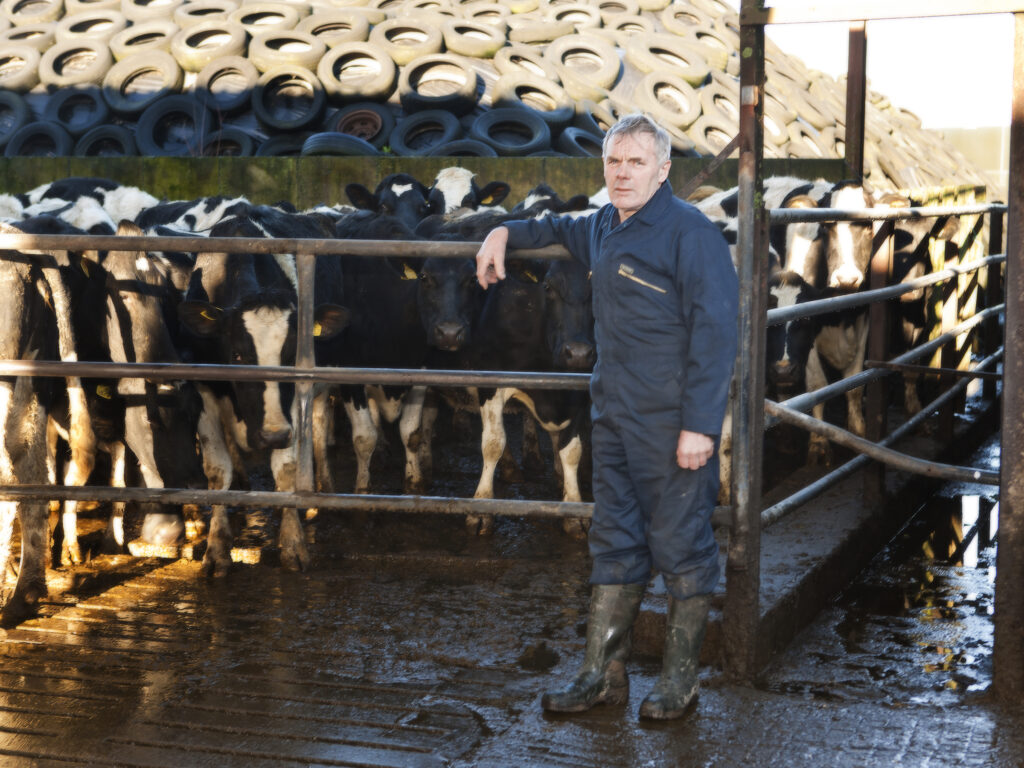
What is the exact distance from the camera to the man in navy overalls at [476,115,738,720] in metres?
3.46

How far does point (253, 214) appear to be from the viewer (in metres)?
6.81

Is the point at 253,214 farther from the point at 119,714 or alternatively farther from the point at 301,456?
the point at 119,714

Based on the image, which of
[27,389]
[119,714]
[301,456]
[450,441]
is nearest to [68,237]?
[27,389]

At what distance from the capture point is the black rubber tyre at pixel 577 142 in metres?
14.2

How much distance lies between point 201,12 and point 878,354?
1448cm

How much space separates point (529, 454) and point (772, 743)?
4.31 m

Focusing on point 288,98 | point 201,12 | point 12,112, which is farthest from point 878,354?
point 201,12

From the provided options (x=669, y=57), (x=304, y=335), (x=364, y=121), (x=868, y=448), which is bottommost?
(x=868, y=448)

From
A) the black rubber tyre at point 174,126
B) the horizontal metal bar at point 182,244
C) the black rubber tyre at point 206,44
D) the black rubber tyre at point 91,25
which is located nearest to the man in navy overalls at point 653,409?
the horizontal metal bar at point 182,244

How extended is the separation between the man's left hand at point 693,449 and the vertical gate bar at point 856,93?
3503 millimetres

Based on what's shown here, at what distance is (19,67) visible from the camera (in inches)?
666

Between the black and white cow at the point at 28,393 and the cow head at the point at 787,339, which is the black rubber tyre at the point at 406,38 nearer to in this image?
the cow head at the point at 787,339

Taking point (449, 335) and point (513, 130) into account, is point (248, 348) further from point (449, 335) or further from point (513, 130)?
point (513, 130)

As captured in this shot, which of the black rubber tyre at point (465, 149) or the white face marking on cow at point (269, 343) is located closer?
the white face marking on cow at point (269, 343)
